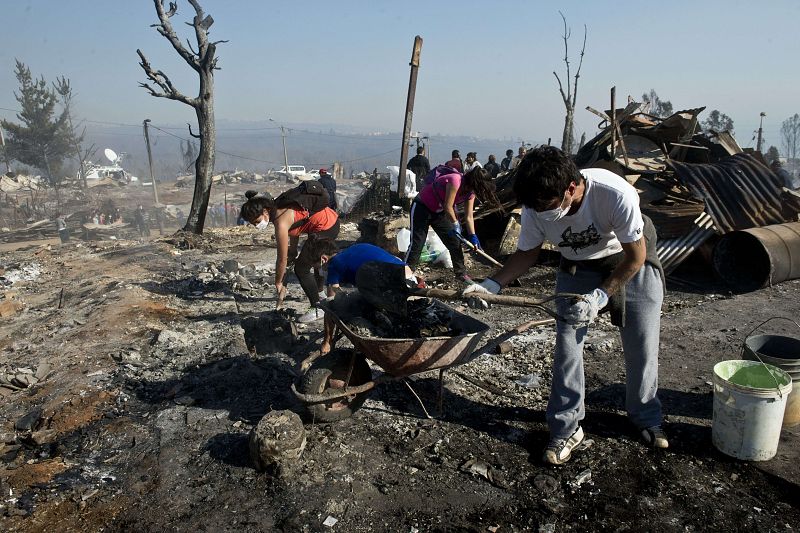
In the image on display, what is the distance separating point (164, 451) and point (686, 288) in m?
6.52

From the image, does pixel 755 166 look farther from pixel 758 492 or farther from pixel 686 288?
pixel 758 492

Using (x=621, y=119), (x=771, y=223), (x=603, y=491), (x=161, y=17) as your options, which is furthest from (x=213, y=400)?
(x=161, y=17)

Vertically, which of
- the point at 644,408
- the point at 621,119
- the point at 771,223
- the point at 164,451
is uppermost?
the point at 621,119

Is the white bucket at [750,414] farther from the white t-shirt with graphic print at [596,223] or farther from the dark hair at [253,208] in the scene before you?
the dark hair at [253,208]

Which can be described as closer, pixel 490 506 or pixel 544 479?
pixel 490 506

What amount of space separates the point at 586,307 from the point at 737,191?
19.6ft

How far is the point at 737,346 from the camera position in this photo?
4.99 metres

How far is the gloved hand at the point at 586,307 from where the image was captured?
2846mm

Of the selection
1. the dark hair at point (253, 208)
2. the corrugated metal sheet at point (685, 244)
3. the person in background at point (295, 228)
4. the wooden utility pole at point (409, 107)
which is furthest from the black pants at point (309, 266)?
the wooden utility pole at point (409, 107)

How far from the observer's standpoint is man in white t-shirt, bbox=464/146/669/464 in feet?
8.72

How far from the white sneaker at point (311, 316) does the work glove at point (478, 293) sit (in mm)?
2863

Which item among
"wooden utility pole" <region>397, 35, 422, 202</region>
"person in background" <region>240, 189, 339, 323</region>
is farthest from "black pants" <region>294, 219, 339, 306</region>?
"wooden utility pole" <region>397, 35, 422, 202</region>

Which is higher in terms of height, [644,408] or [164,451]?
[644,408]

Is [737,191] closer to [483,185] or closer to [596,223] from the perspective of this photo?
[483,185]
